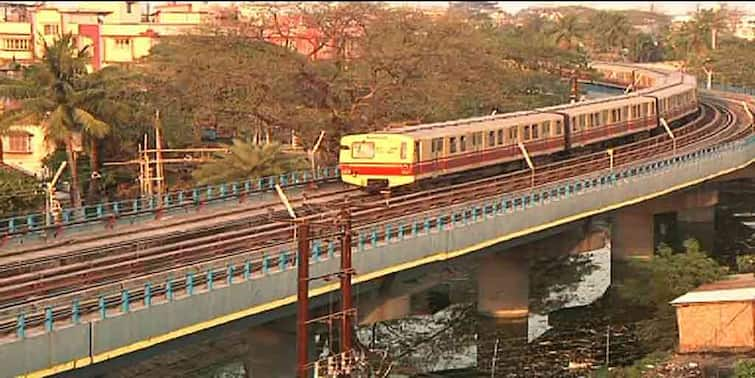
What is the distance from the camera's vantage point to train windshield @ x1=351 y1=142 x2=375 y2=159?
3966cm

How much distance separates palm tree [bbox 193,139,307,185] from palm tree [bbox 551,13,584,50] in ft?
279

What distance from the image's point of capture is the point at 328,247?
2888 centimetres

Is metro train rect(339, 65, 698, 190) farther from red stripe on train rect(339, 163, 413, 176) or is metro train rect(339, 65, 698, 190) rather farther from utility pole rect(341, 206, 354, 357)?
utility pole rect(341, 206, 354, 357)

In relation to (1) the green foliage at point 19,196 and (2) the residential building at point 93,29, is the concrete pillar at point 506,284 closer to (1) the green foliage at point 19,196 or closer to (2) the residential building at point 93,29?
(1) the green foliage at point 19,196

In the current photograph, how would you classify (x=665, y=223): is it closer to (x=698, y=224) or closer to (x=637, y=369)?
(x=698, y=224)

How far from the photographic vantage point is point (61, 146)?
53.8 meters

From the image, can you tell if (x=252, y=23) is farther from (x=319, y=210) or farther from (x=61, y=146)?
(x=319, y=210)

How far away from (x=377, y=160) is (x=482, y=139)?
5.93 metres

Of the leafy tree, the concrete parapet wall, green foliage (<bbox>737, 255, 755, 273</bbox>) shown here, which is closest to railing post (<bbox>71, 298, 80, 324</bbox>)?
the concrete parapet wall

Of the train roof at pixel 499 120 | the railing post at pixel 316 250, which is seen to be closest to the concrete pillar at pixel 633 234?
the train roof at pixel 499 120

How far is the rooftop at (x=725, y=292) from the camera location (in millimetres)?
33562

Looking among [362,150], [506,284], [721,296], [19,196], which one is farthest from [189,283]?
[19,196]

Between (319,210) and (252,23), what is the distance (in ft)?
115

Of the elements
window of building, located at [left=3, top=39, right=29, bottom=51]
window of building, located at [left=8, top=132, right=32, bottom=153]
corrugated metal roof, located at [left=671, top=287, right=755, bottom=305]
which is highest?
window of building, located at [left=3, top=39, right=29, bottom=51]
